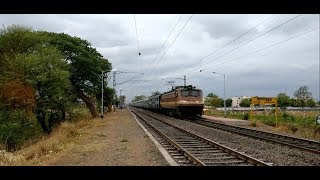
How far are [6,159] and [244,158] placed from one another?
7.56 m

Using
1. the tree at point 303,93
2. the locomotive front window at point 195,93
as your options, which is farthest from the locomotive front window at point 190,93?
the tree at point 303,93

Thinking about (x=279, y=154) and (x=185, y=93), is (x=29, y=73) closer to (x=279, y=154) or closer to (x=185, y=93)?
(x=185, y=93)

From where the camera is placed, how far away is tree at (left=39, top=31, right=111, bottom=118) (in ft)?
147

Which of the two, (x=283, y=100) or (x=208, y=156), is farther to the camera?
(x=283, y=100)

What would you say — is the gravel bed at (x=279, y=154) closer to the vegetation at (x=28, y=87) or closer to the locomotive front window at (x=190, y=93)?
the vegetation at (x=28, y=87)

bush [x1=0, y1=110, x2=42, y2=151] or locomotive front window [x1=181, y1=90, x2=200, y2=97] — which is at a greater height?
locomotive front window [x1=181, y1=90, x2=200, y2=97]

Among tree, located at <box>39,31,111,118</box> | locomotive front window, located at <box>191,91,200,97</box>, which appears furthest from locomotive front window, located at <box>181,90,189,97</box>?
tree, located at <box>39,31,111,118</box>

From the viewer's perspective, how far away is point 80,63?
45.8m

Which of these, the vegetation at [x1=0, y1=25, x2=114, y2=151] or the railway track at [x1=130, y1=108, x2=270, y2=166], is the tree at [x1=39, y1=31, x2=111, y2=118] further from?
the railway track at [x1=130, y1=108, x2=270, y2=166]

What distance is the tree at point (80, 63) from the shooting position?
44.7 m

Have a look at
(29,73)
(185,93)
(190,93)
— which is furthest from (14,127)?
(190,93)

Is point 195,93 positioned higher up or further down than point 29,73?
further down
